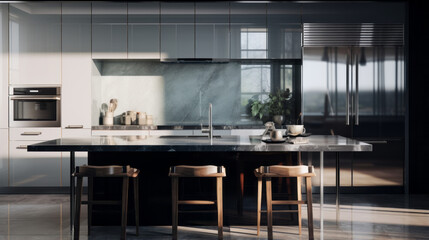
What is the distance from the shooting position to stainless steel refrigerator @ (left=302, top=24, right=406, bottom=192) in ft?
19.0

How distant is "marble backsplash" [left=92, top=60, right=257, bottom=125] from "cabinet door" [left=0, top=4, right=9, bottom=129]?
1325mm

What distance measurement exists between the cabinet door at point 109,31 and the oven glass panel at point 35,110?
0.90 m

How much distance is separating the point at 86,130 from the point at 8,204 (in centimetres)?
131

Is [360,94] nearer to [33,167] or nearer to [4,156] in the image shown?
[33,167]

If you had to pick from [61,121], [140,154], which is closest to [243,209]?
[140,154]

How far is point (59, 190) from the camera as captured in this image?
5.87 m

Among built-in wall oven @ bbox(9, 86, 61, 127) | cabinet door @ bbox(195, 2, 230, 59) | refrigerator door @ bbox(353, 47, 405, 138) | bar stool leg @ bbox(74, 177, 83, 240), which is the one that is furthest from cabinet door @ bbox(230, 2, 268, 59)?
bar stool leg @ bbox(74, 177, 83, 240)

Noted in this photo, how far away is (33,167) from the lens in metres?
5.86

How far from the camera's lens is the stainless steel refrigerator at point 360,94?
5.79 m

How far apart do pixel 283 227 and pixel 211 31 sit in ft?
9.86

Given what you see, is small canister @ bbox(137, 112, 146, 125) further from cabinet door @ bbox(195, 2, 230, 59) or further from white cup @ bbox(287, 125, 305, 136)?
white cup @ bbox(287, 125, 305, 136)

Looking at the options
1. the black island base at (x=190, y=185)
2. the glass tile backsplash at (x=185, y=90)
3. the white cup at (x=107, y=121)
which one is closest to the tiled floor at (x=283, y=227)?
the black island base at (x=190, y=185)

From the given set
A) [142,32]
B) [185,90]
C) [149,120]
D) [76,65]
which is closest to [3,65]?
[76,65]

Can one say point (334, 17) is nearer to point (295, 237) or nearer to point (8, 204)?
point (295, 237)
